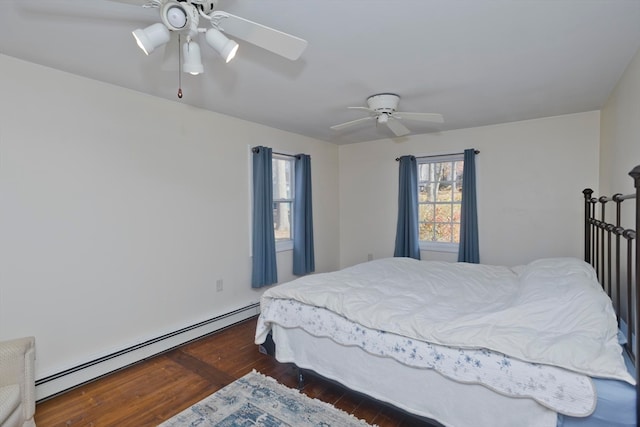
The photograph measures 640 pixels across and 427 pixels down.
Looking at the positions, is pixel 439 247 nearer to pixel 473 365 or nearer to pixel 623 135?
pixel 623 135

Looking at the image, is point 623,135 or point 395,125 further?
point 395,125

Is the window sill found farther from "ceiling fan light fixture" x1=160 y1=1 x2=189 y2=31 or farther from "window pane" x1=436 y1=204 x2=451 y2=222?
"ceiling fan light fixture" x1=160 y1=1 x2=189 y2=31

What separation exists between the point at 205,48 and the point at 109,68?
0.87 metres

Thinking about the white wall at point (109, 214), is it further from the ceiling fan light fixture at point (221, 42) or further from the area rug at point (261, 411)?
the ceiling fan light fixture at point (221, 42)

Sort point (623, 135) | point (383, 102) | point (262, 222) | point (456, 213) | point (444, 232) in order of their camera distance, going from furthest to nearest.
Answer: point (444, 232)
point (456, 213)
point (262, 222)
point (383, 102)
point (623, 135)

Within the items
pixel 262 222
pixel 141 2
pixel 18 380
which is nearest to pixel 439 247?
pixel 262 222

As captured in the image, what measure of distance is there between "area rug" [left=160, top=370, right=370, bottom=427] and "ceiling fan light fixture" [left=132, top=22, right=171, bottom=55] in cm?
212

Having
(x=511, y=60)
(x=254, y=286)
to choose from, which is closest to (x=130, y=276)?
(x=254, y=286)

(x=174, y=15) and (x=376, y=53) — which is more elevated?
(x=376, y=53)

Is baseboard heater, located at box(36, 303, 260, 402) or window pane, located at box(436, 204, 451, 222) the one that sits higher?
window pane, located at box(436, 204, 451, 222)

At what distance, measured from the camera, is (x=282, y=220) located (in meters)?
4.54

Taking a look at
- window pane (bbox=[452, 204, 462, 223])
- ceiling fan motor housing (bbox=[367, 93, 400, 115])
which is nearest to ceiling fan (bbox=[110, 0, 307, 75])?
ceiling fan motor housing (bbox=[367, 93, 400, 115])

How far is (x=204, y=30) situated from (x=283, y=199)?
10.1ft

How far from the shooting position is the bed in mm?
1412
